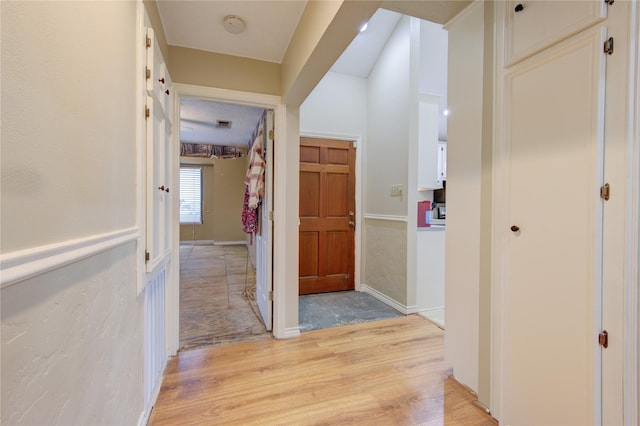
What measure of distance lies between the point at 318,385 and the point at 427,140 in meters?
2.94

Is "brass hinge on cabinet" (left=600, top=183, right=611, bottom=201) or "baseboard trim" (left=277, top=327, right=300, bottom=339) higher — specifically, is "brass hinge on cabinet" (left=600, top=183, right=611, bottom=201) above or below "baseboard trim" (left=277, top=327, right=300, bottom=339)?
above

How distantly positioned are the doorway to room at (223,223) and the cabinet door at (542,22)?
5.85ft

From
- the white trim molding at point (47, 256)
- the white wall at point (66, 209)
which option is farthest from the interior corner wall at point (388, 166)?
the white trim molding at point (47, 256)

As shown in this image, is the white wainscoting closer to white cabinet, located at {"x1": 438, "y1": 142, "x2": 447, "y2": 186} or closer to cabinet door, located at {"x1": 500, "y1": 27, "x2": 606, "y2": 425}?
cabinet door, located at {"x1": 500, "y1": 27, "x2": 606, "y2": 425}

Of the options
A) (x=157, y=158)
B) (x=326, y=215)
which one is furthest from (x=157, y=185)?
(x=326, y=215)

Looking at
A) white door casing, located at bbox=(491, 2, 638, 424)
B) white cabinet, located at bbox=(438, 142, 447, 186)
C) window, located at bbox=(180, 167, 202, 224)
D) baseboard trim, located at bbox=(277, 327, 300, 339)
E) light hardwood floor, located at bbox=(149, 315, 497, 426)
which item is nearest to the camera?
white door casing, located at bbox=(491, 2, 638, 424)

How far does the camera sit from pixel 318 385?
178cm

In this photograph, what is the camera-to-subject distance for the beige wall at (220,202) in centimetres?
754

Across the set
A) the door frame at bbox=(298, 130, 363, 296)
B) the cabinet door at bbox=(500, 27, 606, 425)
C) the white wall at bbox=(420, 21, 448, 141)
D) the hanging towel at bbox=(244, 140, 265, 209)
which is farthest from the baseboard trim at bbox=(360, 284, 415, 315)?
the white wall at bbox=(420, 21, 448, 141)

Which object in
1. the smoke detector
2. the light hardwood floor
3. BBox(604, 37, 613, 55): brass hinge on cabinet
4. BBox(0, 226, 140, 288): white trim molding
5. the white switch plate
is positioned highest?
the smoke detector

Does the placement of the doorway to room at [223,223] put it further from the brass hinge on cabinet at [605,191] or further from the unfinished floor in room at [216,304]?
the brass hinge on cabinet at [605,191]

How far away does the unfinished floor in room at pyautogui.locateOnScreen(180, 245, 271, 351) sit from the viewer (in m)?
2.46

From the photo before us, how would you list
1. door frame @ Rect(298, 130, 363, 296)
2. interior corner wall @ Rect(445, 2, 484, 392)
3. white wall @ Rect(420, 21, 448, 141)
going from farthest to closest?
1. door frame @ Rect(298, 130, 363, 296)
2. white wall @ Rect(420, 21, 448, 141)
3. interior corner wall @ Rect(445, 2, 484, 392)

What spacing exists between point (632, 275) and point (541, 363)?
0.55 meters
